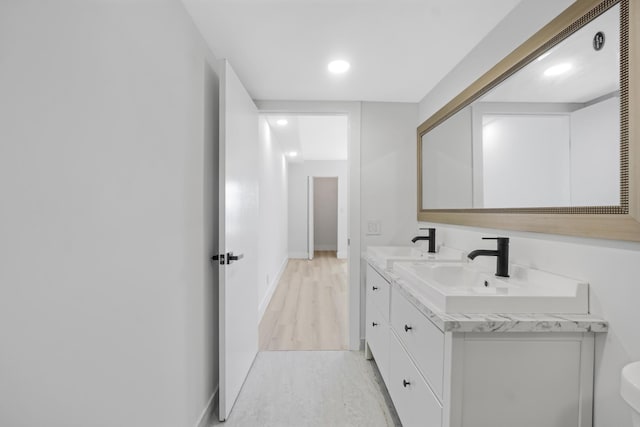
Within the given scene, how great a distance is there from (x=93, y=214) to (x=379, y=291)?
→ 1.57 metres

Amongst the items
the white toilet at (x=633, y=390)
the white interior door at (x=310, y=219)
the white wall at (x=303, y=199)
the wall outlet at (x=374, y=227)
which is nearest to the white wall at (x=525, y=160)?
the white toilet at (x=633, y=390)

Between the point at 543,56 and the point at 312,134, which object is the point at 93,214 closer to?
the point at 543,56

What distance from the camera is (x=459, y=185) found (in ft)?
6.25

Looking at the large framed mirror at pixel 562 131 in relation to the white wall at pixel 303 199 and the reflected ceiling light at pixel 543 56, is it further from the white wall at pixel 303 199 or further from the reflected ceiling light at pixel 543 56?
the white wall at pixel 303 199

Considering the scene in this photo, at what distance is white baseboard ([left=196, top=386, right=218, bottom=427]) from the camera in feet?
5.15

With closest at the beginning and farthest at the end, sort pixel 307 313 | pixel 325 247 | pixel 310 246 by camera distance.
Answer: pixel 307 313, pixel 310 246, pixel 325 247

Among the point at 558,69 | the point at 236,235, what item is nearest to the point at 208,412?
the point at 236,235

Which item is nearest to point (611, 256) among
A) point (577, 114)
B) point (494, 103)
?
point (577, 114)

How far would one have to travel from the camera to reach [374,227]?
8.31 feet

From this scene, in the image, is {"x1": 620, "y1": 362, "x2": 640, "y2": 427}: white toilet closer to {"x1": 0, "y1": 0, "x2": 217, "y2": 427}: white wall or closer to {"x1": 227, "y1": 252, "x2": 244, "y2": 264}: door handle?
{"x1": 0, "y1": 0, "x2": 217, "y2": 427}: white wall

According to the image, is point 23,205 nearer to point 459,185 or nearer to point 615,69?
point 615,69

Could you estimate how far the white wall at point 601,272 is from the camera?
0.87 meters

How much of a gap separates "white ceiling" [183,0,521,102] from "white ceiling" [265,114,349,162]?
846mm

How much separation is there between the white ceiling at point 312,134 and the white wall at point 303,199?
23.9 inches
